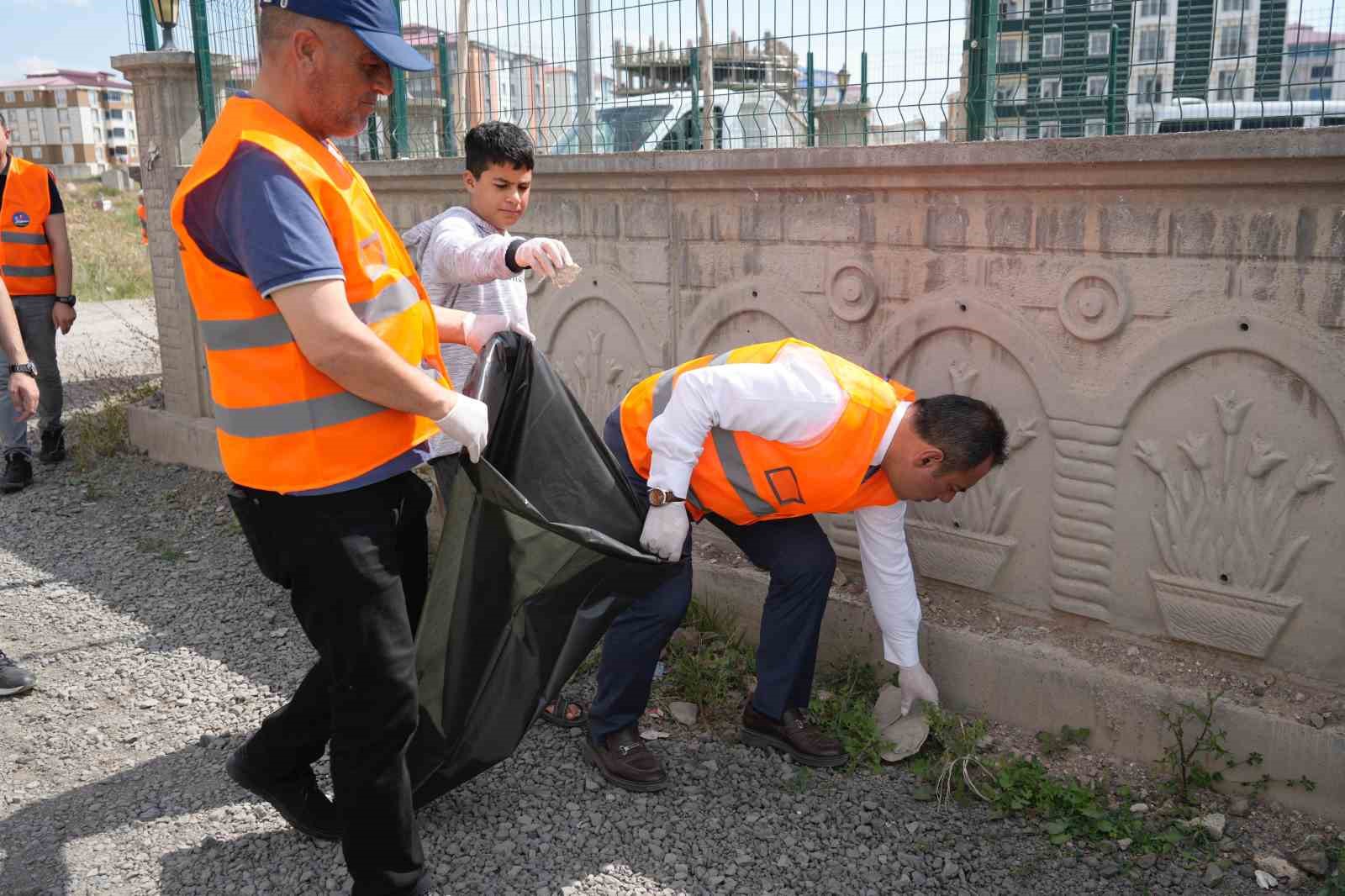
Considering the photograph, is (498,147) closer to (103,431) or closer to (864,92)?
(864,92)

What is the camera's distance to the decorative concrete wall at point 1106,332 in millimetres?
2861

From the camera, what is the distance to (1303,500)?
2.90 m

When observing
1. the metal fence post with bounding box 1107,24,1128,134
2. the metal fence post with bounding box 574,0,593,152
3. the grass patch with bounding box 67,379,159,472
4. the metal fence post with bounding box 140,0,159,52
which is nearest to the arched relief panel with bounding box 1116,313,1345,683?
the metal fence post with bounding box 1107,24,1128,134

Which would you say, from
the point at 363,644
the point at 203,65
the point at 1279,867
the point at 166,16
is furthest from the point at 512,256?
the point at 166,16

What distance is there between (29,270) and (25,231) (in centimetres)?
21

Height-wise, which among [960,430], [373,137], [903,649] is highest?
[373,137]

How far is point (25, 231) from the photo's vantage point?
20.1ft

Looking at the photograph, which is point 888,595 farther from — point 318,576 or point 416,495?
point 318,576

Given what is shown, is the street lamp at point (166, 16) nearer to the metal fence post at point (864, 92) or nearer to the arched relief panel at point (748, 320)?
the arched relief panel at point (748, 320)

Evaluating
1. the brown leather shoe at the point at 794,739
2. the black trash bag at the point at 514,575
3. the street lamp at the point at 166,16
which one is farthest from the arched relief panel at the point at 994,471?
the street lamp at the point at 166,16

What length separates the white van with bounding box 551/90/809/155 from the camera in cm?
391

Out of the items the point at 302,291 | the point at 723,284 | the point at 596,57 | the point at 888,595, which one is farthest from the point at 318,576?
the point at 596,57

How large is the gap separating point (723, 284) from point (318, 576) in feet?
7.39

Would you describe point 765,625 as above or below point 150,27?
below
